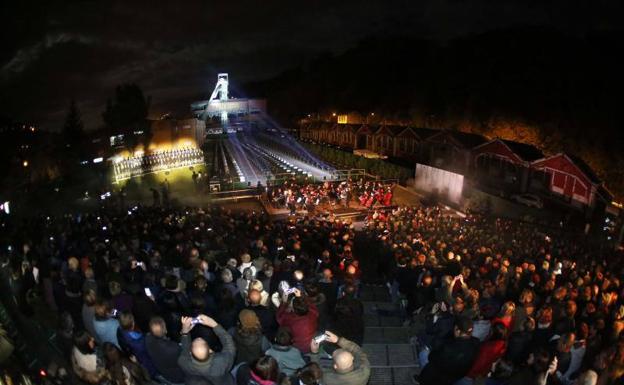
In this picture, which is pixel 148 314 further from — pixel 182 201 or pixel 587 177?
pixel 587 177

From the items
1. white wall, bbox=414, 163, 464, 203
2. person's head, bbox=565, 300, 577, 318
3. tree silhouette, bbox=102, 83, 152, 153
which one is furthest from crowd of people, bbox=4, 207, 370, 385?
tree silhouette, bbox=102, 83, 152, 153

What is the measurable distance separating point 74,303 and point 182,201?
16.3 m

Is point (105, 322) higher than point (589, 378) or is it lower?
higher

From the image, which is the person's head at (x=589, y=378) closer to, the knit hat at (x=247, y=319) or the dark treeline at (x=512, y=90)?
the knit hat at (x=247, y=319)

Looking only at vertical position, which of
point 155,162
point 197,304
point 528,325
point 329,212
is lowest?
point 329,212

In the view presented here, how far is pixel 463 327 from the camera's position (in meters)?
3.67

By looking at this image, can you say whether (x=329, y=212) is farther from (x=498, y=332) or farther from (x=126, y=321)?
(x=126, y=321)

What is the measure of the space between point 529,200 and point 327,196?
9.84 m

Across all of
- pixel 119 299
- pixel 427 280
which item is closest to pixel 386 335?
pixel 427 280

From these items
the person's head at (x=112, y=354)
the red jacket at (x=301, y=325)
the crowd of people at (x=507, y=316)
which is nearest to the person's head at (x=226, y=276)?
the red jacket at (x=301, y=325)

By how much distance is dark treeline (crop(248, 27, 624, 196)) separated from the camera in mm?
24219

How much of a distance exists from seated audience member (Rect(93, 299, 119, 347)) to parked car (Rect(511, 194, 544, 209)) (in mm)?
19878

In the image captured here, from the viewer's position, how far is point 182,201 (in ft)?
67.7

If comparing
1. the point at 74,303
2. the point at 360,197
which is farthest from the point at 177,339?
the point at 360,197
